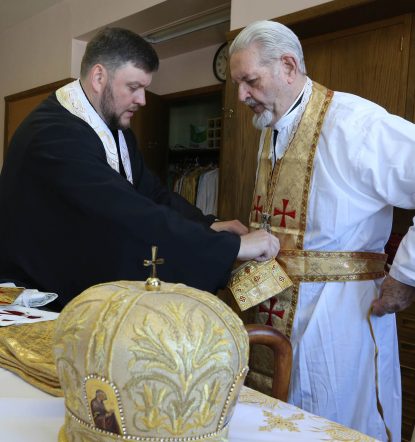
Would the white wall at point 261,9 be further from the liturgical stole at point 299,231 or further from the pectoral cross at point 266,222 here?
the pectoral cross at point 266,222

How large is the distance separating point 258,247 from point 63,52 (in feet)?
14.0

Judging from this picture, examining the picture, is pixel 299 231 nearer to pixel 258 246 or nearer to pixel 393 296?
pixel 258 246

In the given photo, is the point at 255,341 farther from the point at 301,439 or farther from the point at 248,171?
the point at 248,171

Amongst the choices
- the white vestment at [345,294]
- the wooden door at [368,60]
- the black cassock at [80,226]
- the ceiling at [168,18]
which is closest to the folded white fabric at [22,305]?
the black cassock at [80,226]

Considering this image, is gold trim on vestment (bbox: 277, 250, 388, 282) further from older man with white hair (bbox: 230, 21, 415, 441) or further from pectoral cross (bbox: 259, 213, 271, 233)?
pectoral cross (bbox: 259, 213, 271, 233)

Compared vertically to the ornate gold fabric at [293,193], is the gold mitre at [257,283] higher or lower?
lower

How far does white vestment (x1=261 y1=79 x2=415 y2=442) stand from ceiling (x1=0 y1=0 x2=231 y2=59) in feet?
9.18

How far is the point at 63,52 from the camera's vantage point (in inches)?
197

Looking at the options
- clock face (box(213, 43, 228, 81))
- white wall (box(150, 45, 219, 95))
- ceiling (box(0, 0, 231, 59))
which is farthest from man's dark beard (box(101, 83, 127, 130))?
white wall (box(150, 45, 219, 95))

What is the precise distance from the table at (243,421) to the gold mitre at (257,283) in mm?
623

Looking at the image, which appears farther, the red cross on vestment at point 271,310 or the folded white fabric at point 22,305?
the red cross on vestment at point 271,310

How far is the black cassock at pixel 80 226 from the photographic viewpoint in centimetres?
144

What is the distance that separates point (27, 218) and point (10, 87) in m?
4.91

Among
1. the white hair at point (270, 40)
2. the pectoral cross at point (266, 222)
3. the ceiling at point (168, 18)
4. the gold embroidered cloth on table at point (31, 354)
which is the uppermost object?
the ceiling at point (168, 18)
